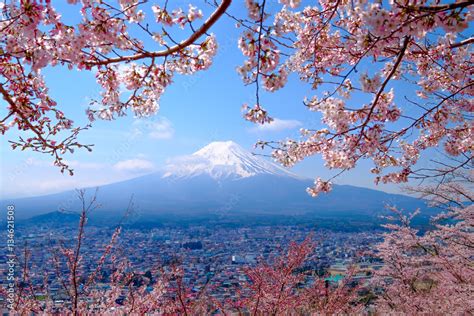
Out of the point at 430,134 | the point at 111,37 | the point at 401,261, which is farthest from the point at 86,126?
the point at 401,261

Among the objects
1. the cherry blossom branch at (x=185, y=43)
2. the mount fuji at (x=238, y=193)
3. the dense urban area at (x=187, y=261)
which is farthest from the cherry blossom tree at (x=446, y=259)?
the mount fuji at (x=238, y=193)

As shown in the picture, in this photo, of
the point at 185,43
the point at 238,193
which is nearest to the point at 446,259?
the point at 185,43

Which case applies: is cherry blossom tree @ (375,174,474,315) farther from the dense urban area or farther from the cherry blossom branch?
the cherry blossom branch

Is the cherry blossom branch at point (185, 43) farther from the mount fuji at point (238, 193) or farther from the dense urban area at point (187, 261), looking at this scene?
the mount fuji at point (238, 193)

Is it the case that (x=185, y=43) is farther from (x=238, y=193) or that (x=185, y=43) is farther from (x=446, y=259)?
(x=238, y=193)

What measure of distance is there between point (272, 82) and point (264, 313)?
9.50 ft

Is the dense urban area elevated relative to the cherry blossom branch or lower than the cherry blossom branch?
lower

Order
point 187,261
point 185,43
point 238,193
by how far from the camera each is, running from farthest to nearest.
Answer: point 238,193, point 187,261, point 185,43

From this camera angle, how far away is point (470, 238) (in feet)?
18.8

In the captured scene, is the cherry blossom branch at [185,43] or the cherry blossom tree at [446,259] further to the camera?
the cherry blossom tree at [446,259]

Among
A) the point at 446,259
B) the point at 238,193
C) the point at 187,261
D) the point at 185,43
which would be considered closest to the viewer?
the point at 185,43

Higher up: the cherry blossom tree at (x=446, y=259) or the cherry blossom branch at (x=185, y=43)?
the cherry blossom branch at (x=185, y=43)

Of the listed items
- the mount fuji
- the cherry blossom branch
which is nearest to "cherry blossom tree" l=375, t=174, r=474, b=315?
the cherry blossom branch

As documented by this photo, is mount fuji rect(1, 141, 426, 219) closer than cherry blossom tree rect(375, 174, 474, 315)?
No
